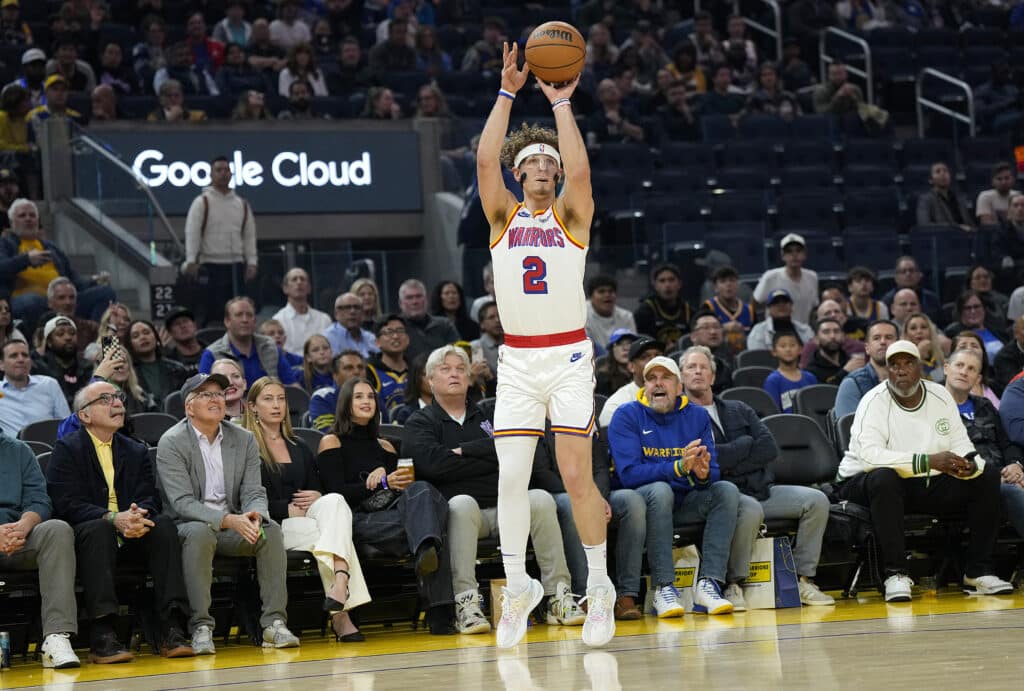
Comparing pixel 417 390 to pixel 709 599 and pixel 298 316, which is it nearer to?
pixel 709 599

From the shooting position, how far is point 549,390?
684 cm

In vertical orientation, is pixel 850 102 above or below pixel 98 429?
above

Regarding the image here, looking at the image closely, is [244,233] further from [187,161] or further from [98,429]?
[98,429]

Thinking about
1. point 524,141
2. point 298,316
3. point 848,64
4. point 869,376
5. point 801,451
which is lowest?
point 801,451

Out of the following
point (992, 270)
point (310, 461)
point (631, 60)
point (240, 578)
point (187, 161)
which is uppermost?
point (631, 60)

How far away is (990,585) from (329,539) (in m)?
3.78

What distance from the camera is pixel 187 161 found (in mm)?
16203

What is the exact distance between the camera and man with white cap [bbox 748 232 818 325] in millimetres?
13773

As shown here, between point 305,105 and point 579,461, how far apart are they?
1102cm

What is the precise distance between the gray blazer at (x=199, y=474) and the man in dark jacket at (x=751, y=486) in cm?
263

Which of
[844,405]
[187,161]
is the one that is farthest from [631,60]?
[844,405]

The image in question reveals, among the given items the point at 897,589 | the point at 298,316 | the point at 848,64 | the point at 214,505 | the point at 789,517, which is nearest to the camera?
the point at 214,505

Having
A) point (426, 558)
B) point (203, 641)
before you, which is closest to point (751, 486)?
point (426, 558)

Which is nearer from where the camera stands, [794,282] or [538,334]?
[538,334]
